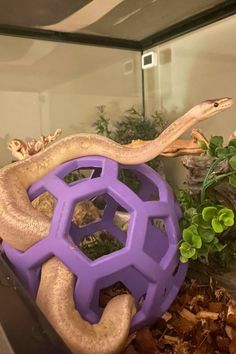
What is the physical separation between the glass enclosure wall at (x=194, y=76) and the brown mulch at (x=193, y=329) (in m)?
0.46

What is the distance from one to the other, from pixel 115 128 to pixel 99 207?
560 mm

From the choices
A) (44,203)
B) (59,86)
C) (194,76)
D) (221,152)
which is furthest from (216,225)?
(59,86)

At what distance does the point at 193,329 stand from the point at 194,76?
843mm

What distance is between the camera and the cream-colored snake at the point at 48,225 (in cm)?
47

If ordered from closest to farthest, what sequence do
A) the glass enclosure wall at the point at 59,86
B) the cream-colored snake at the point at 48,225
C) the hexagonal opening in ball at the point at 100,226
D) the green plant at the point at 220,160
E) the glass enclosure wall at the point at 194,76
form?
→ the cream-colored snake at the point at 48,225 < the green plant at the point at 220,160 < the hexagonal opening in ball at the point at 100,226 < the glass enclosure wall at the point at 194,76 < the glass enclosure wall at the point at 59,86

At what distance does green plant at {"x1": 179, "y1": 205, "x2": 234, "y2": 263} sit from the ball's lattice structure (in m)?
0.03

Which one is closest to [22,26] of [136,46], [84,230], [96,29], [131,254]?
[96,29]

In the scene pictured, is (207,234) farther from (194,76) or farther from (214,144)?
(194,76)

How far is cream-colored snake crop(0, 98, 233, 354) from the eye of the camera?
18.4 inches

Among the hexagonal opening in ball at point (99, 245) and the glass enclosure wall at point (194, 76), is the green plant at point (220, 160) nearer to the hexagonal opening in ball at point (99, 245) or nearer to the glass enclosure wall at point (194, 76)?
the hexagonal opening in ball at point (99, 245)

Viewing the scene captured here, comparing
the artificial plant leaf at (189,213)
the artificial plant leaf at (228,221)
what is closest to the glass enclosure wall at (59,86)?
the artificial plant leaf at (189,213)

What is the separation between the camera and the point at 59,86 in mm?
1312

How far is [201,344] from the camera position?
54 cm

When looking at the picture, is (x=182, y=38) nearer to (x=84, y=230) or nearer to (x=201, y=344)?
(x=84, y=230)
